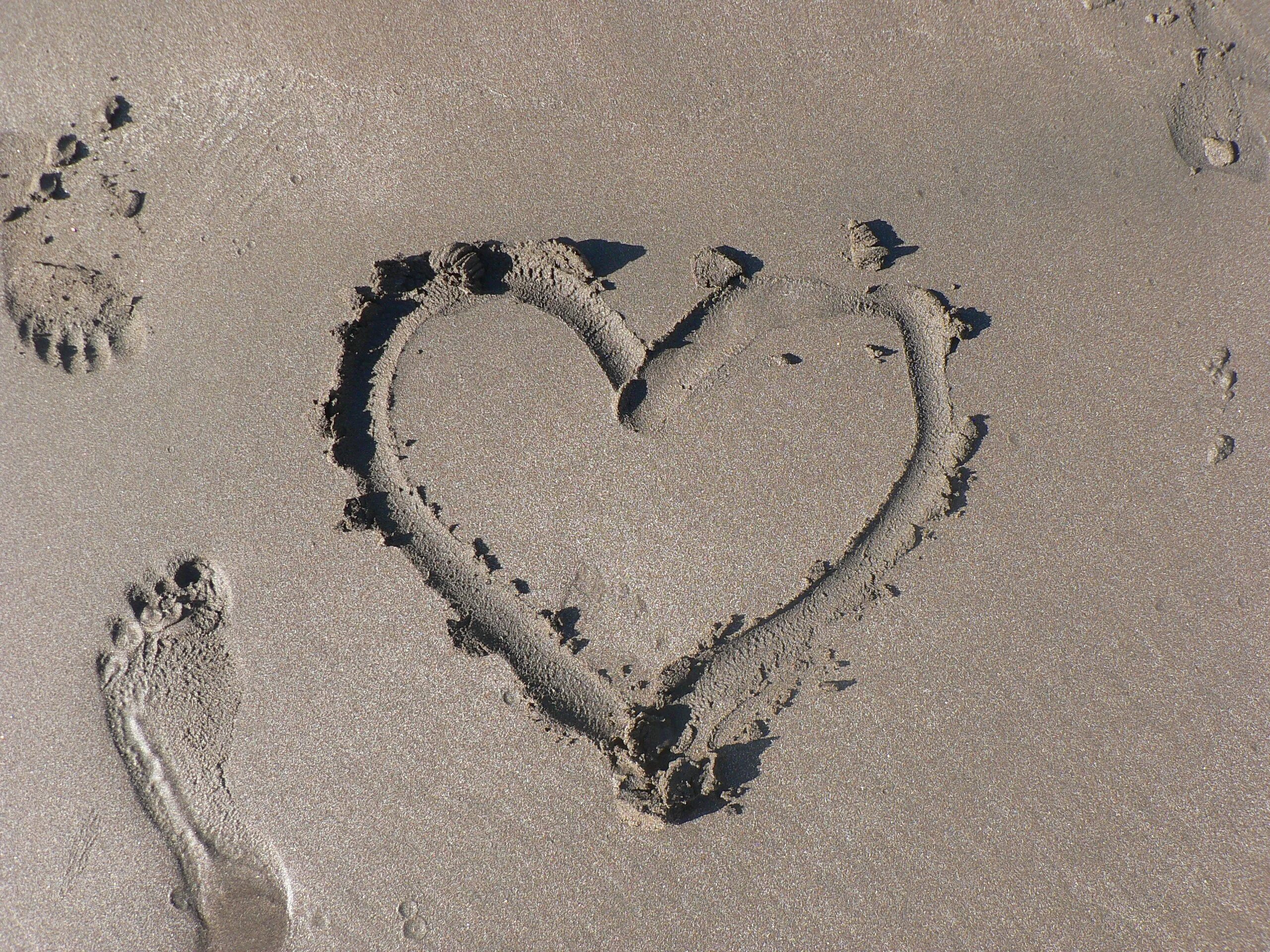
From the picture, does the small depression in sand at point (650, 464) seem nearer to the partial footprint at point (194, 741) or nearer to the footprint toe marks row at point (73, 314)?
the partial footprint at point (194, 741)

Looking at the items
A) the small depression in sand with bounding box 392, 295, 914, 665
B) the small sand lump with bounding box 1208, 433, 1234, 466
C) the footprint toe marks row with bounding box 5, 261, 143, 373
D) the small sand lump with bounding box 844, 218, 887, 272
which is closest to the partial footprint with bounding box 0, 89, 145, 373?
the footprint toe marks row with bounding box 5, 261, 143, 373

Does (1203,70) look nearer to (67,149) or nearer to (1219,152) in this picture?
(1219,152)

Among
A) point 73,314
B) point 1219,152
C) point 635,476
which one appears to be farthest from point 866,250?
point 73,314

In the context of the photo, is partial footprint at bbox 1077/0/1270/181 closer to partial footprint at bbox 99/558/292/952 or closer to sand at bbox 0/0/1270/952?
sand at bbox 0/0/1270/952

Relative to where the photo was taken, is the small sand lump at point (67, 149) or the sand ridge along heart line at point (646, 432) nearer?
the sand ridge along heart line at point (646, 432)

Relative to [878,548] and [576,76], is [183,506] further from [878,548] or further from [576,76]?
[878,548]

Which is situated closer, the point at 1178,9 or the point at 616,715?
the point at 616,715

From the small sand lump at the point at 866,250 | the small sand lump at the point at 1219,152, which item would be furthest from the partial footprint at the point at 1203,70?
the small sand lump at the point at 866,250

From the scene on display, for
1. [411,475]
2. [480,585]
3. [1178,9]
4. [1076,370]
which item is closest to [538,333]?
[411,475]
